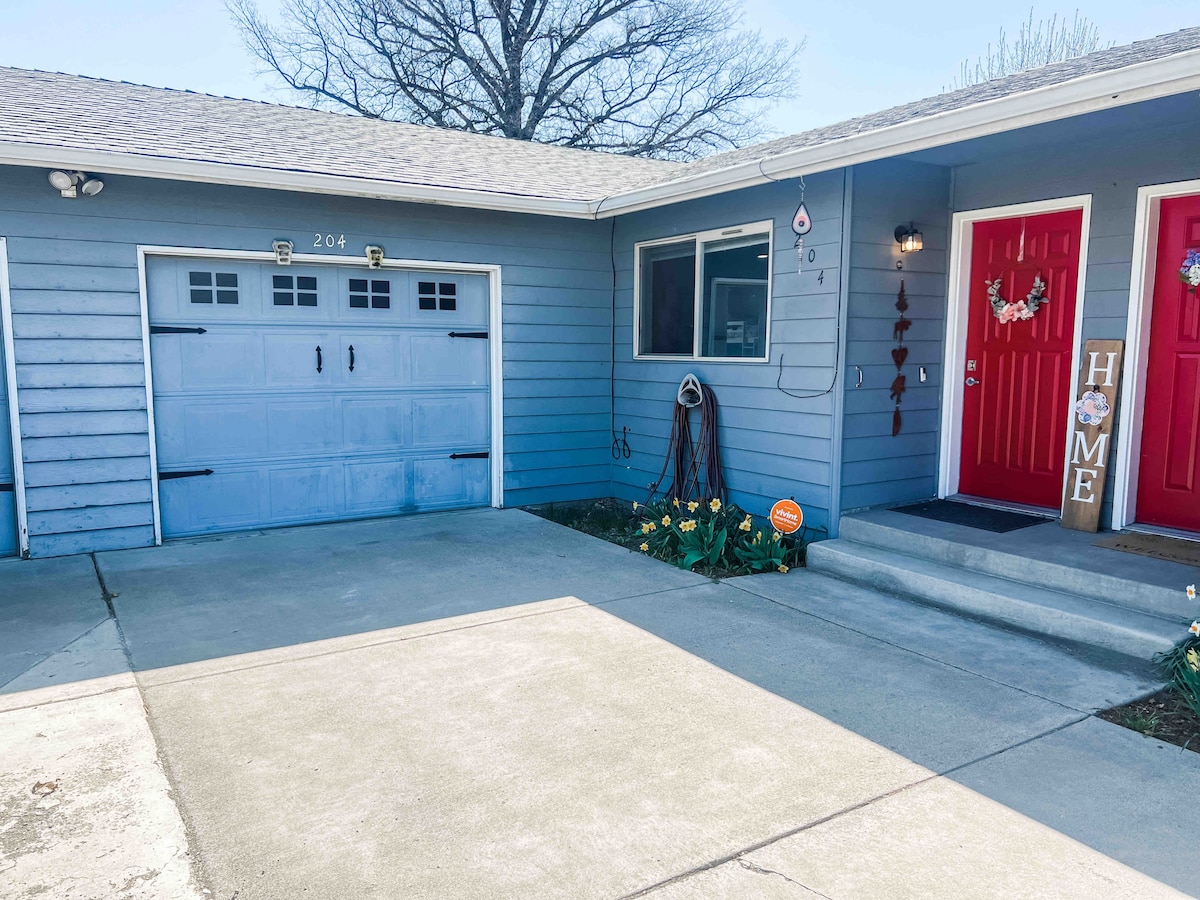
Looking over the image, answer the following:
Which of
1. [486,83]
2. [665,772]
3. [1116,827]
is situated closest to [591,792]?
[665,772]

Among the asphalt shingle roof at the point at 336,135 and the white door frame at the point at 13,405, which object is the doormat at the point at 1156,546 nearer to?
the asphalt shingle roof at the point at 336,135

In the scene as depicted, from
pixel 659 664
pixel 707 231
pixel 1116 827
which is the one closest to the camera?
pixel 1116 827

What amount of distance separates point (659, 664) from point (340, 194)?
3.76 metres

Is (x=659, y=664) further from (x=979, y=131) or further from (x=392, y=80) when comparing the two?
(x=392, y=80)

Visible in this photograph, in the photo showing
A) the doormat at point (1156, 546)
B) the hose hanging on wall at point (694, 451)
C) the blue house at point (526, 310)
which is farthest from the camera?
the hose hanging on wall at point (694, 451)

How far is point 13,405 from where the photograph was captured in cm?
481

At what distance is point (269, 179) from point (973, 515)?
4580mm

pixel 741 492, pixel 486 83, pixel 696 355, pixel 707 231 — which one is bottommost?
pixel 741 492

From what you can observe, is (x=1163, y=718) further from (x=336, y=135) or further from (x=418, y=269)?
(x=336, y=135)

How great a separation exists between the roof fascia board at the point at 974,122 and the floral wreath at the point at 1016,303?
1.44 m

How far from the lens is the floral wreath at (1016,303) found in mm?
4891

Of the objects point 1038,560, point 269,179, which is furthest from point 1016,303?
point 269,179

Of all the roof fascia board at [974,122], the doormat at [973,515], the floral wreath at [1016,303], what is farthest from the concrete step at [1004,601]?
the roof fascia board at [974,122]

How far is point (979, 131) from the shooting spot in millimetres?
3703
